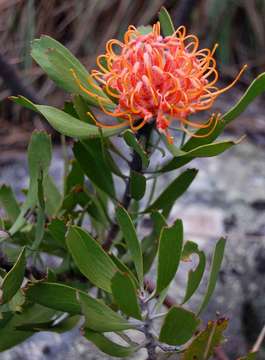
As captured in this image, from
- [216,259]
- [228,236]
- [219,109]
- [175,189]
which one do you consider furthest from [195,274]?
[219,109]

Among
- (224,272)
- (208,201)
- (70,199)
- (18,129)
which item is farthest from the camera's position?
(18,129)

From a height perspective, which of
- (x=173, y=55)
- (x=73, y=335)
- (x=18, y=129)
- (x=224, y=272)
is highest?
(x=173, y=55)

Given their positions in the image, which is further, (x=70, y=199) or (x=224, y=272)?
(x=224, y=272)

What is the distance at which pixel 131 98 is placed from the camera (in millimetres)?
628

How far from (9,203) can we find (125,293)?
26 centimetres

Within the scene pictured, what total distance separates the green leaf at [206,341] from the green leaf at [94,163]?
200 millimetres

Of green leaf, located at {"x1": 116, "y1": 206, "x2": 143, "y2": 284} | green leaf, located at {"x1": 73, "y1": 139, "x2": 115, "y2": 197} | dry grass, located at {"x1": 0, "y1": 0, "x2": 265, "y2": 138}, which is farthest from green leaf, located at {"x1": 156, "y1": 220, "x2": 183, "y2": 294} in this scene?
dry grass, located at {"x1": 0, "y1": 0, "x2": 265, "y2": 138}

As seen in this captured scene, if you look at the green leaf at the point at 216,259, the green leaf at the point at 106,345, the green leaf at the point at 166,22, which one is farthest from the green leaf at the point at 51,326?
the green leaf at the point at 166,22

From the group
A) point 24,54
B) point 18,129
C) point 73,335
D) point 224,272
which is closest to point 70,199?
point 73,335

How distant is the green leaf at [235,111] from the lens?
2.07 feet

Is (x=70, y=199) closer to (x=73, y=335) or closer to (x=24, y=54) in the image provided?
(x=73, y=335)

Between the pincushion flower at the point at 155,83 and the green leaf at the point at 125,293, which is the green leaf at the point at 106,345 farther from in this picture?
the pincushion flower at the point at 155,83

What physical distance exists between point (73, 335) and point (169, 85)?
560 millimetres

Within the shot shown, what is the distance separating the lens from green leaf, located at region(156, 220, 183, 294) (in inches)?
24.2
